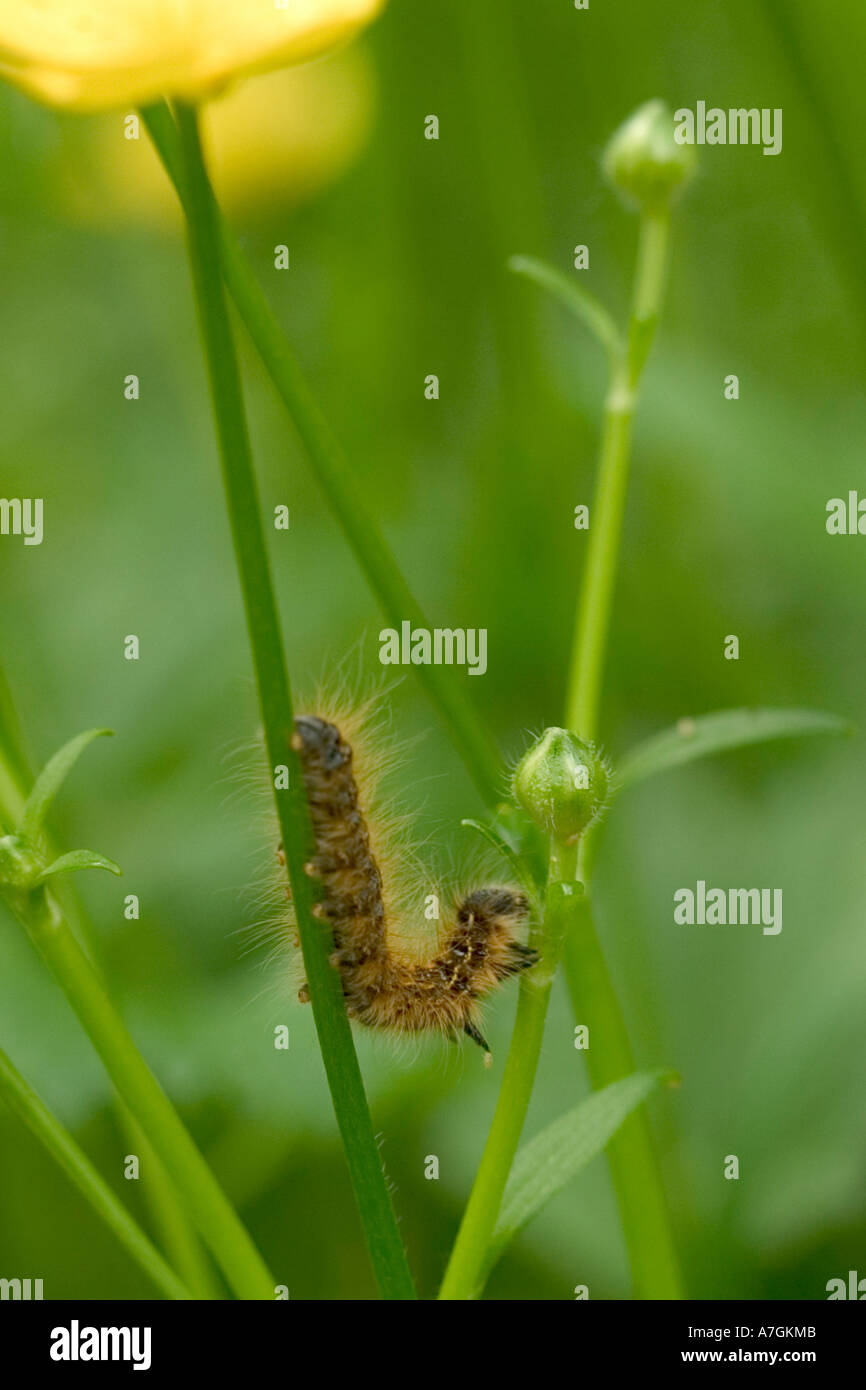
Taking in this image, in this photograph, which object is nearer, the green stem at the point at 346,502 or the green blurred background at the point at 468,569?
the green stem at the point at 346,502

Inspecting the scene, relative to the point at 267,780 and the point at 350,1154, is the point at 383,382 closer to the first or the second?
the point at 267,780

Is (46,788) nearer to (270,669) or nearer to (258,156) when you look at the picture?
(270,669)

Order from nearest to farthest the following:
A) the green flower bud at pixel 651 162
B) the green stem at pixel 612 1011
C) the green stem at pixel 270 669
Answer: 1. the green stem at pixel 270 669
2. the green stem at pixel 612 1011
3. the green flower bud at pixel 651 162

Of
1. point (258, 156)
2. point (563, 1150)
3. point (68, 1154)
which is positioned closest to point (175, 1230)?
point (68, 1154)

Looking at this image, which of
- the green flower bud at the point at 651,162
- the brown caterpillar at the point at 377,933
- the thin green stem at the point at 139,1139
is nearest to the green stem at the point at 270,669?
the brown caterpillar at the point at 377,933

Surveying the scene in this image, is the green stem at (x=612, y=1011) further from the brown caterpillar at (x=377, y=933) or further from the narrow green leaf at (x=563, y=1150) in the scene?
the narrow green leaf at (x=563, y=1150)
